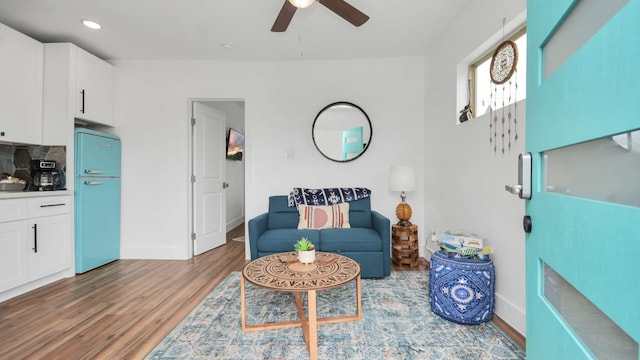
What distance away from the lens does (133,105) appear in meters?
3.29

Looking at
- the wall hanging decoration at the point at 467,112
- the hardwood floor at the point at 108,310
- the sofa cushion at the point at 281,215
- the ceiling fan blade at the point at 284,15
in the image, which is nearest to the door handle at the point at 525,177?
the hardwood floor at the point at 108,310

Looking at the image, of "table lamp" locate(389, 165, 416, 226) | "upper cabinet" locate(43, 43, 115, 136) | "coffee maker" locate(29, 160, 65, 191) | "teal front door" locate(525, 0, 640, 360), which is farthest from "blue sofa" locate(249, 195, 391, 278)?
"upper cabinet" locate(43, 43, 115, 136)

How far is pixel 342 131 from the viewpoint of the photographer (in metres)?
3.32

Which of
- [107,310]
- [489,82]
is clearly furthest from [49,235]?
[489,82]

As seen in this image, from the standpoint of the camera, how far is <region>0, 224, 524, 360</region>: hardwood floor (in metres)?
1.59

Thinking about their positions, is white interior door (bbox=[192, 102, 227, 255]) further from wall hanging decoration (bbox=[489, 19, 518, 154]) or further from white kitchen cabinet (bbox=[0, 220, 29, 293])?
wall hanging decoration (bbox=[489, 19, 518, 154])

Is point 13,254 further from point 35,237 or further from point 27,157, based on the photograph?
point 27,157

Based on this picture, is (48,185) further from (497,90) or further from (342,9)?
(497,90)

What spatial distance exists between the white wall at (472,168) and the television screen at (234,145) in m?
3.26

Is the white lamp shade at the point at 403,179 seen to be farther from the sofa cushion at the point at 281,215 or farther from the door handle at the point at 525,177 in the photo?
the door handle at the point at 525,177

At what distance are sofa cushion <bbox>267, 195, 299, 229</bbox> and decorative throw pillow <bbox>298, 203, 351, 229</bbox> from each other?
13 centimetres

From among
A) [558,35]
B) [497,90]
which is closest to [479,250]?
[497,90]

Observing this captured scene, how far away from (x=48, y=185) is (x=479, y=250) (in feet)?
13.0

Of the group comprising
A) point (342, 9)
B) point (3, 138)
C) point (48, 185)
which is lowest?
point (48, 185)
